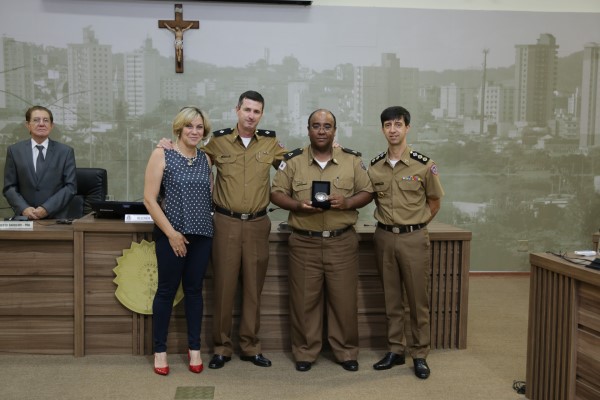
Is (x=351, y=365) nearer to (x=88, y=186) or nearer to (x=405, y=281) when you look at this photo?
(x=405, y=281)

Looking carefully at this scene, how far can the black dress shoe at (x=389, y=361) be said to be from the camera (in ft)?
11.2

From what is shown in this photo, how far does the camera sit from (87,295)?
3.53m

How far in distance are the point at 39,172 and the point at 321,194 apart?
2.09 meters

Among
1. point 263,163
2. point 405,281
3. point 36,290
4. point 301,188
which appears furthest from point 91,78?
point 405,281

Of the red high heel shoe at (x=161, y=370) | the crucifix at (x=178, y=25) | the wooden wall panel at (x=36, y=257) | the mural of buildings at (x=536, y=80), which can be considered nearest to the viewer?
the red high heel shoe at (x=161, y=370)

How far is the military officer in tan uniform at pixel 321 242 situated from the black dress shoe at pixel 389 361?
13 centimetres

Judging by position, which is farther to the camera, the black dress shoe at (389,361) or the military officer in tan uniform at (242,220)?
the black dress shoe at (389,361)

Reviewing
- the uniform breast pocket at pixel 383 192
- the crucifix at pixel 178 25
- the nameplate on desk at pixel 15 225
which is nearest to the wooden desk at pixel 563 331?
the uniform breast pocket at pixel 383 192

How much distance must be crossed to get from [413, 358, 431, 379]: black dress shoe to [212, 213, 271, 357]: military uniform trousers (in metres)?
0.92

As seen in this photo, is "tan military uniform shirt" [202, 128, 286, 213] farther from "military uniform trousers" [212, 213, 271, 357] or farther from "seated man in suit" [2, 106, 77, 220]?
"seated man in suit" [2, 106, 77, 220]

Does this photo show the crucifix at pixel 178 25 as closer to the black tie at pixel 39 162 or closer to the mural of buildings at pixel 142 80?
the mural of buildings at pixel 142 80

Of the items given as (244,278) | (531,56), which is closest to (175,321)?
(244,278)

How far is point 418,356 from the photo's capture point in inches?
132

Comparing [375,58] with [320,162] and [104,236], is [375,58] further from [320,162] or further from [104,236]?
[104,236]
